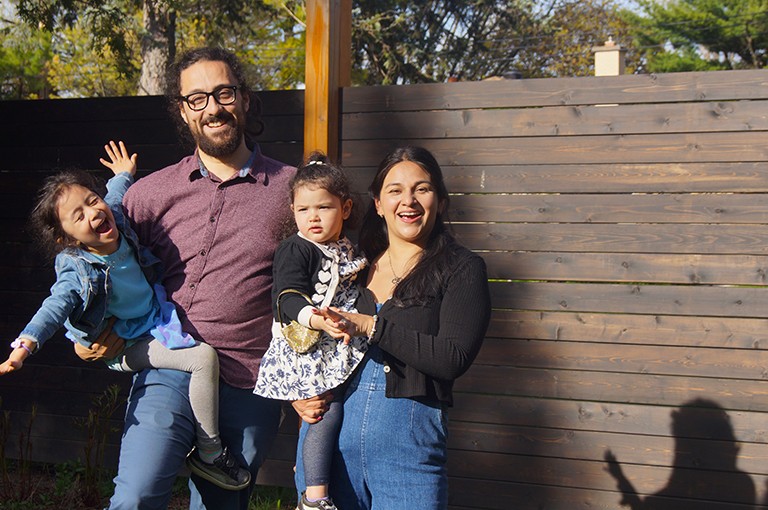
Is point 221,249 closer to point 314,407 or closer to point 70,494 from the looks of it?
point 314,407

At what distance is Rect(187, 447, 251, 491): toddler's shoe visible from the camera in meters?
2.98

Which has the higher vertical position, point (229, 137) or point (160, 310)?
point (229, 137)

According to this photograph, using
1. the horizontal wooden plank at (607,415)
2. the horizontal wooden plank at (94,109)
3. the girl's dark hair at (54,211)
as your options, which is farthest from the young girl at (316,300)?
the horizontal wooden plank at (94,109)

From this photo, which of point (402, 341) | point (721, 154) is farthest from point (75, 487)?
point (721, 154)

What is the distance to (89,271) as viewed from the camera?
2805 millimetres

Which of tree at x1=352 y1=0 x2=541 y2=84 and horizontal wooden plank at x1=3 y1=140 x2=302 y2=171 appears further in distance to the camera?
tree at x1=352 y1=0 x2=541 y2=84

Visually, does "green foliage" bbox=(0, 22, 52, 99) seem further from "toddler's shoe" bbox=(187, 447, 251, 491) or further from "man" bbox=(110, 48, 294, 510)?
"toddler's shoe" bbox=(187, 447, 251, 491)

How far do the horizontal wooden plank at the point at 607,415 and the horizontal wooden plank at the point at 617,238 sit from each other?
69cm

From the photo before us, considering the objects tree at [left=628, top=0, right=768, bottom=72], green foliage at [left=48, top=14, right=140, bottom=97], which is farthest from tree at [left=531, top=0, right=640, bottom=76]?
green foliage at [left=48, top=14, right=140, bottom=97]

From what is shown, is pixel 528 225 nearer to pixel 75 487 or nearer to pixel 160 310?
pixel 160 310

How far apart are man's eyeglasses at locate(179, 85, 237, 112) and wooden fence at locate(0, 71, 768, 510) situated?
1550 millimetres

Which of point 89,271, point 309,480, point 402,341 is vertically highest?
point 89,271

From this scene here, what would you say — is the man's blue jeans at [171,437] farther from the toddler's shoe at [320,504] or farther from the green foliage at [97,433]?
the green foliage at [97,433]

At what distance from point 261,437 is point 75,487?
2.39m
